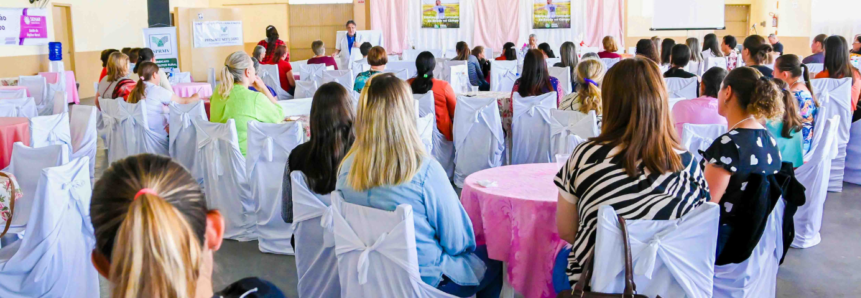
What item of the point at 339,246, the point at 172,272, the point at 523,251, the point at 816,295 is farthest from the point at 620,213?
the point at 816,295

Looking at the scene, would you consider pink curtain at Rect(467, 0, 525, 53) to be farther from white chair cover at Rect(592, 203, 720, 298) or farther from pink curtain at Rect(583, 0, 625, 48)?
white chair cover at Rect(592, 203, 720, 298)

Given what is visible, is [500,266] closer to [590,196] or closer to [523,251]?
[523,251]

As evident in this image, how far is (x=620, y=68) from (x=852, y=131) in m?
4.46

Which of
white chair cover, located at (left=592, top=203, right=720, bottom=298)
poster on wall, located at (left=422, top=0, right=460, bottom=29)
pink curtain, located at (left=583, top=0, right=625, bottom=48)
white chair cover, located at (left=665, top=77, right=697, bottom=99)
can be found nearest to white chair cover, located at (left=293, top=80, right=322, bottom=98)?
white chair cover, located at (left=665, top=77, right=697, bottom=99)

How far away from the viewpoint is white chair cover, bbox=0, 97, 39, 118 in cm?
571

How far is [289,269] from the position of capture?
13.0 ft

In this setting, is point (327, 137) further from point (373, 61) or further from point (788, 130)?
point (373, 61)

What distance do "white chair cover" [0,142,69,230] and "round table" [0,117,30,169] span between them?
1065 millimetres

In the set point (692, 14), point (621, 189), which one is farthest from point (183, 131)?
point (692, 14)

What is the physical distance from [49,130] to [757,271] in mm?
4205

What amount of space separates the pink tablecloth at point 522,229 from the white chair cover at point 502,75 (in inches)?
210

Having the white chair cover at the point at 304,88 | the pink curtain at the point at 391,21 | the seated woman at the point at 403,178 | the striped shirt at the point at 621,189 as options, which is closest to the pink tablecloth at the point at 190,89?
the white chair cover at the point at 304,88

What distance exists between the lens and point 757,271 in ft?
9.84

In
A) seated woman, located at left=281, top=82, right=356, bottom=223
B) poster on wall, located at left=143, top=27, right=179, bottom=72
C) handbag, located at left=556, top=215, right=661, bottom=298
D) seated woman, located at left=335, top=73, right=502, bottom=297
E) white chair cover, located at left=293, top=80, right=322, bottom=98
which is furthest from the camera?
poster on wall, located at left=143, top=27, right=179, bottom=72
